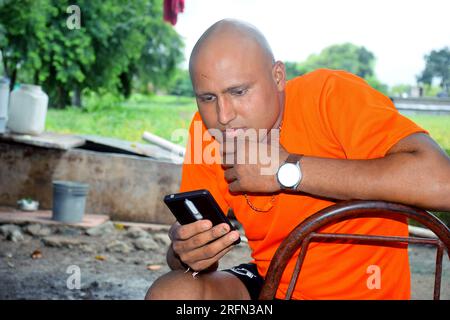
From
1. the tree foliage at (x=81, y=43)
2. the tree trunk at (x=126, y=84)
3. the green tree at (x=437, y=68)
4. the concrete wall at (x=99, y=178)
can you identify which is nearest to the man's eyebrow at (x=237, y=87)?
the green tree at (x=437, y=68)

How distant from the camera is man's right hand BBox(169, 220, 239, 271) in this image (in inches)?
48.9

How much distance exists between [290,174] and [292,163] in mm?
22

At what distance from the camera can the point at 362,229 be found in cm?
136

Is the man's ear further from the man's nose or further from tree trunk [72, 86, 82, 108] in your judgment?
tree trunk [72, 86, 82, 108]

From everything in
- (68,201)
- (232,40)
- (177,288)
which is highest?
(232,40)

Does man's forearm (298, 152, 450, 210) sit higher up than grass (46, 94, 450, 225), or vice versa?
grass (46, 94, 450, 225)

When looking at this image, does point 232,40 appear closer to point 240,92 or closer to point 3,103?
point 240,92

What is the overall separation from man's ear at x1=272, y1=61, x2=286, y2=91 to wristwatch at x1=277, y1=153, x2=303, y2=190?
14.5 inches

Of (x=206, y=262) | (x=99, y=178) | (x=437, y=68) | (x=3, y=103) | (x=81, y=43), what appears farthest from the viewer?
(x=81, y=43)

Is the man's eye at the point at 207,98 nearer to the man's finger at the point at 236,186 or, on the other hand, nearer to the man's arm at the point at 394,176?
the man's finger at the point at 236,186

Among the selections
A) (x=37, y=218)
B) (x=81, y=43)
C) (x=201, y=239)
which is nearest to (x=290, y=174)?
(x=201, y=239)

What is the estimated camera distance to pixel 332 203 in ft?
4.57

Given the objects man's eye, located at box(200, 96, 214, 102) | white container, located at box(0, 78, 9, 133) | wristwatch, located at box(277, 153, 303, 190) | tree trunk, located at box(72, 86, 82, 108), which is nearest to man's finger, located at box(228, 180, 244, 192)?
wristwatch, located at box(277, 153, 303, 190)

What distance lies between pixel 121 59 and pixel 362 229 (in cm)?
1241
